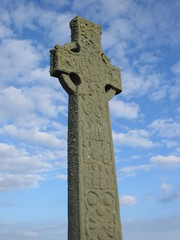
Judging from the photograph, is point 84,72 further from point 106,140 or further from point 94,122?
point 106,140

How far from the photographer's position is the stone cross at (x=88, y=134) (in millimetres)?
4457

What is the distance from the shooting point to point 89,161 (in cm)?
478

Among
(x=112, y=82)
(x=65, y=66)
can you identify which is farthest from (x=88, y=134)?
(x=112, y=82)

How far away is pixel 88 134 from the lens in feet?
16.3

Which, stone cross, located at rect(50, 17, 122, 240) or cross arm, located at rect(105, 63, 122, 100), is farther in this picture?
cross arm, located at rect(105, 63, 122, 100)

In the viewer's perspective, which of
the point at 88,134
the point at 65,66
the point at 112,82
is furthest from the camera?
the point at 112,82

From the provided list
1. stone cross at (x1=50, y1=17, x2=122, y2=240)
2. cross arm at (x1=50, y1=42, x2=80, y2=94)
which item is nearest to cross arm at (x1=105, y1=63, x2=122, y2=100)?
stone cross at (x1=50, y1=17, x2=122, y2=240)

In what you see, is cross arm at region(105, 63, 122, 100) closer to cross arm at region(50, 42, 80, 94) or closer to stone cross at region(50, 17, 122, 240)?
stone cross at region(50, 17, 122, 240)

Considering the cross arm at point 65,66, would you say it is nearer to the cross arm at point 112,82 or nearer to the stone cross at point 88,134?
the stone cross at point 88,134

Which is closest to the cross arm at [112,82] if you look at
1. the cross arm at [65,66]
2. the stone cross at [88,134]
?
the stone cross at [88,134]

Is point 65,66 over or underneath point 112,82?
underneath

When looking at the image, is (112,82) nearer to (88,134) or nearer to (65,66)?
(65,66)

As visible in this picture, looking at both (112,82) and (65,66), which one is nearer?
(65,66)

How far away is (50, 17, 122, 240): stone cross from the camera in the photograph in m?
4.46
